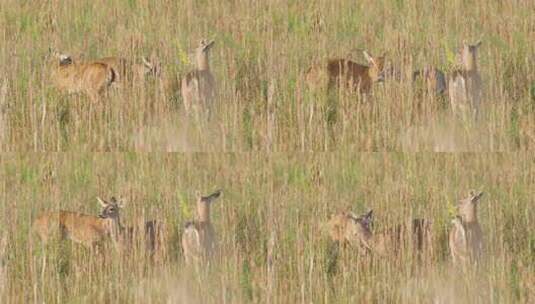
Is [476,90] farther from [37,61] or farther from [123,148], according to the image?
[37,61]

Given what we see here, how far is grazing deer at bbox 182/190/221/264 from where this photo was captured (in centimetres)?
1364

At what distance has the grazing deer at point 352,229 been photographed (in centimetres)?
1404

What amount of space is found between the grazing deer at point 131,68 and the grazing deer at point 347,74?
53.0 inches

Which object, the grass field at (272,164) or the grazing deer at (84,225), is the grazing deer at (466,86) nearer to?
the grass field at (272,164)

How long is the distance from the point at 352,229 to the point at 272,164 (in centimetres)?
117

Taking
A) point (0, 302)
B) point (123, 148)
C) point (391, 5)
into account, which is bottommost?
point (0, 302)

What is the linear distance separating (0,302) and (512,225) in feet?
13.4

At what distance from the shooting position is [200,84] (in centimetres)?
1464

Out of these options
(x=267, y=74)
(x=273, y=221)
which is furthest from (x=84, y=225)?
(x=267, y=74)

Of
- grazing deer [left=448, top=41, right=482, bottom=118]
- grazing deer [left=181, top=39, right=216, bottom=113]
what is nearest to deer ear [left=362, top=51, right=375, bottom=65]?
grazing deer [left=448, top=41, right=482, bottom=118]

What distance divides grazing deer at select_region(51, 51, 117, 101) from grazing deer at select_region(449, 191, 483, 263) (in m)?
3.36

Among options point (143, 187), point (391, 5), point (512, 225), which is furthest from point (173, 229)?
point (391, 5)

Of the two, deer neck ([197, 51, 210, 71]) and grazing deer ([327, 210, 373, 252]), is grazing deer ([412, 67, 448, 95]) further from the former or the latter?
deer neck ([197, 51, 210, 71])

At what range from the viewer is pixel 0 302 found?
13.2m
